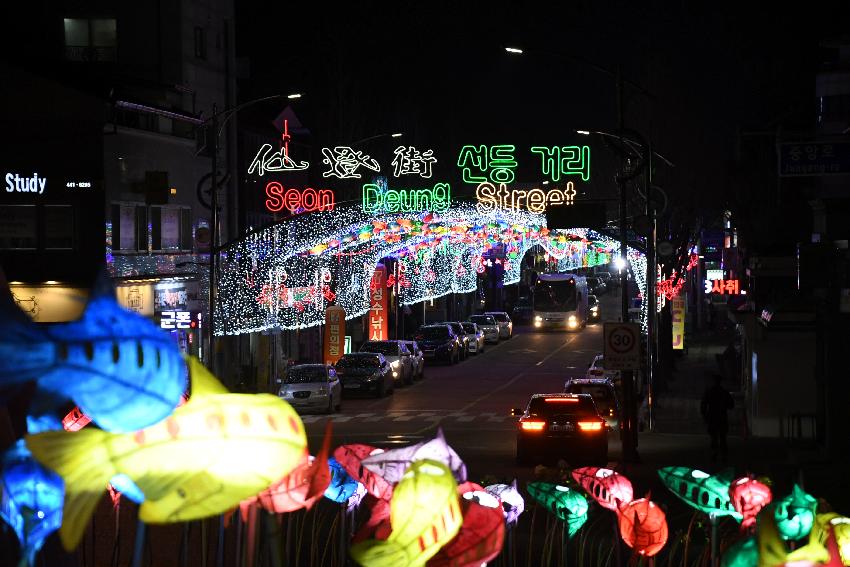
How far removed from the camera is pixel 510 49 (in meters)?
26.1

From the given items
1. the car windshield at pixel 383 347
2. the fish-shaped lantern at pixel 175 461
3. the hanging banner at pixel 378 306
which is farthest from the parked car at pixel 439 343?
the fish-shaped lantern at pixel 175 461

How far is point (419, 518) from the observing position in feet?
28.7

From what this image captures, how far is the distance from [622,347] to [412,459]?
18.8m

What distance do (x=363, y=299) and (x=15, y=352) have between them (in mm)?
51250

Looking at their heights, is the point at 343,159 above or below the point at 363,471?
above

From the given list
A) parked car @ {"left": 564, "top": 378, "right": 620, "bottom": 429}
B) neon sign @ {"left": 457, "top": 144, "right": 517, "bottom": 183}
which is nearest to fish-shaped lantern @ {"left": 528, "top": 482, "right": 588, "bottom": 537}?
parked car @ {"left": 564, "top": 378, "right": 620, "bottom": 429}

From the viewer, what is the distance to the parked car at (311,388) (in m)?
38.6

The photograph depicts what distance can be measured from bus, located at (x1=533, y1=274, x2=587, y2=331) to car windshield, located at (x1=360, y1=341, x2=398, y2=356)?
3258cm

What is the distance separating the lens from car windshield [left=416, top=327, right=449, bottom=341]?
59781mm

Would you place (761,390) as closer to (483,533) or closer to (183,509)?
(483,533)

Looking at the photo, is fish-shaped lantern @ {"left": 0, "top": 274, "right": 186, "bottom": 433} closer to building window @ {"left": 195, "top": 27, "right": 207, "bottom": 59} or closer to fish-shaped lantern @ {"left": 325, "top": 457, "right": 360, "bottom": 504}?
fish-shaped lantern @ {"left": 325, "top": 457, "right": 360, "bottom": 504}

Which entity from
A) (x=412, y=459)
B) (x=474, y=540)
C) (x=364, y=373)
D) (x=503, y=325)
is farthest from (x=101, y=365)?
(x=503, y=325)

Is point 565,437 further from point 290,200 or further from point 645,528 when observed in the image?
point 290,200

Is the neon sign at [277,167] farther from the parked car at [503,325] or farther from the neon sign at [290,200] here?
the parked car at [503,325]
